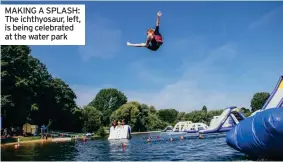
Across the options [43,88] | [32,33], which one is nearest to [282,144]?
[32,33]

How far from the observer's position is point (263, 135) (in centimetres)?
1562

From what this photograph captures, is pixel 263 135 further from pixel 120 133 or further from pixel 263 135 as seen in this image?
pixel 120 133

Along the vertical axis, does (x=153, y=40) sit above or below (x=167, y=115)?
above

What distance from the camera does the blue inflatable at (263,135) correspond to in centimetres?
1498

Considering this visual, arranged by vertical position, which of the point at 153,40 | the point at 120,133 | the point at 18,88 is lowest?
the point at 120,133

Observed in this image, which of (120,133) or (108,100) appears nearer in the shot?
(120,133)

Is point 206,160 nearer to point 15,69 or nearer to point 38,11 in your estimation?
point 38,11

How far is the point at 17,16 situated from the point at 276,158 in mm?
14504

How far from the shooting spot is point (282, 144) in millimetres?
15188

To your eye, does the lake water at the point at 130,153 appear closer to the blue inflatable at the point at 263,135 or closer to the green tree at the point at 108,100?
the blue inflatable at the point at 263,135

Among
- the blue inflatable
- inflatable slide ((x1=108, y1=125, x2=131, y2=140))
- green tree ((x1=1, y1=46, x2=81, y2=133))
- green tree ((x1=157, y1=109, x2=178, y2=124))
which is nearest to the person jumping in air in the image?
the blue inflatable

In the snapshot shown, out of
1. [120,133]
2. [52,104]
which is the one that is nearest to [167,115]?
[52,104]

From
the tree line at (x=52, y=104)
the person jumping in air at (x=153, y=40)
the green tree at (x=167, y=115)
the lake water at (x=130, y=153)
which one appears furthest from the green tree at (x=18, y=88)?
the green tree at (x=167, y=115)

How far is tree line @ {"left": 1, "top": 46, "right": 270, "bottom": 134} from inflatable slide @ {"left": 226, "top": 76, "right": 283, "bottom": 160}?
1518 inches
